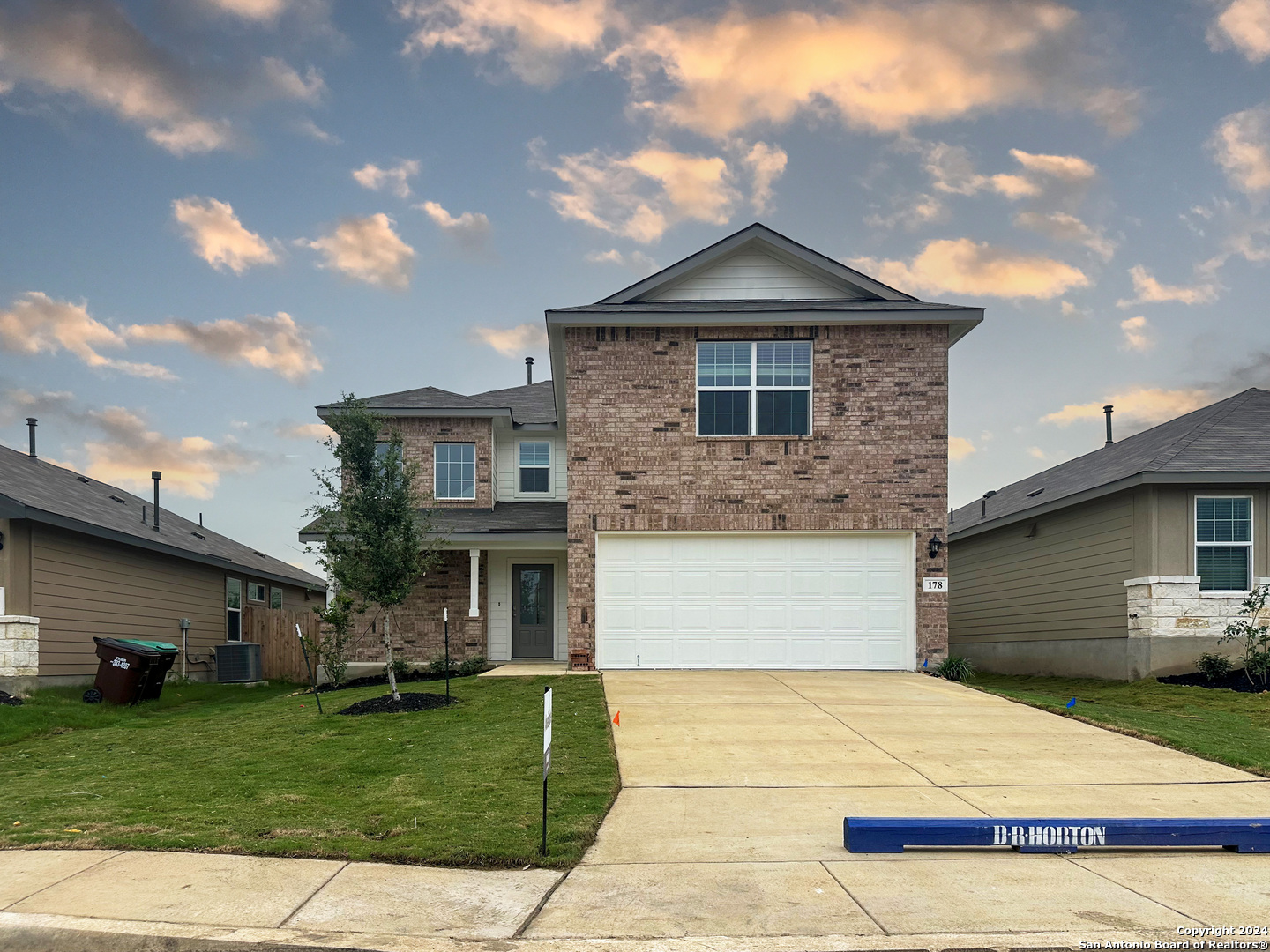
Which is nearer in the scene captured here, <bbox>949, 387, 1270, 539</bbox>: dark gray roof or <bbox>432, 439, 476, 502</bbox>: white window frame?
<bbox>949, 387, 1270, 539</bbox>: dark gray roof

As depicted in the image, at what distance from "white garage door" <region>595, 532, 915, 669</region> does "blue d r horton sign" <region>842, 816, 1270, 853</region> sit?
33.1 ft

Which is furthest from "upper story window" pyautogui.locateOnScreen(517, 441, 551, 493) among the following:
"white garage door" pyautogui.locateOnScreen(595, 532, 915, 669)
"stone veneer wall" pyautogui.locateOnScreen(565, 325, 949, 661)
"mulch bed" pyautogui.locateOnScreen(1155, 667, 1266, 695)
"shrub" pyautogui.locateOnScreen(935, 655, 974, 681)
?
"mulch bed" pyautogui.locateOnScreen(1155, 667, 1266, 695)

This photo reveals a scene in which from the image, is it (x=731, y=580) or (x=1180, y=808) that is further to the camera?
(x=731, y=580)

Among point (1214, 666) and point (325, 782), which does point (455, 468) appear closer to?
point (325, 782)

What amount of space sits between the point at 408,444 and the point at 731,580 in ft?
28.0

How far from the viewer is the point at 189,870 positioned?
19.8 feet

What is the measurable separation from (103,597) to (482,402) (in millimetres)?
8823

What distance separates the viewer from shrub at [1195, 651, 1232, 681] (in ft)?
52.4

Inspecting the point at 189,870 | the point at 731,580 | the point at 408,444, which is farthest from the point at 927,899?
the point at 408,444

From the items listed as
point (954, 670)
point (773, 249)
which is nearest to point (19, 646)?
point (773, 249)

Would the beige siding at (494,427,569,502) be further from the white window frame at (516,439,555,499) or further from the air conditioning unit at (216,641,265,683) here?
the air conditioning unit at (216,641,265,683)

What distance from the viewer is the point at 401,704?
12875mm

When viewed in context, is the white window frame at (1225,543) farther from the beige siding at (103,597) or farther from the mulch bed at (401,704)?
the beige siding at (103,597)

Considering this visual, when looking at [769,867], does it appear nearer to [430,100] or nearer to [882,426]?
[882,426]
